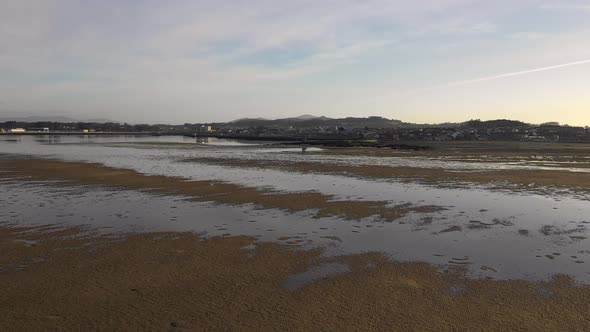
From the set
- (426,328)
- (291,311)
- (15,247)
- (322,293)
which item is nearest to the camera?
(426,328)

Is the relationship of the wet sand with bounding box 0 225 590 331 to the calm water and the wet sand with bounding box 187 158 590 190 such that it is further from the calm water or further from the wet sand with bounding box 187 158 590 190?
the wet sand with bounding box 187 158 590 190

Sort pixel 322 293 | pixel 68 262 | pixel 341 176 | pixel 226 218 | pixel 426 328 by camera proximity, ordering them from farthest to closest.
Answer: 1. pixel 341 176
2. pixel 226 218
3. pixel 68 262
4. pixel 322 293
5. pixel 426 328

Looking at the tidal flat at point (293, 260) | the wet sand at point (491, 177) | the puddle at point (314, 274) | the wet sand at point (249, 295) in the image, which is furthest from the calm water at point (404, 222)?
the wet sand at point (491, 177)

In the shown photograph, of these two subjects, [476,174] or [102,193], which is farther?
[476,174]

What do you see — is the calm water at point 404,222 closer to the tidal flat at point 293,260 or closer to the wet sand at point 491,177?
the tidal flat at point 293,260

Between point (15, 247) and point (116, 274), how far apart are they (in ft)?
13.9

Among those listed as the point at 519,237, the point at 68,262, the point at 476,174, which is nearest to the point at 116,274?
the point at 68,262

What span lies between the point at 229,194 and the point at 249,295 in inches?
519

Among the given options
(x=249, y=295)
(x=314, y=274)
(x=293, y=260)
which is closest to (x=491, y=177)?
(x=293, y=260)

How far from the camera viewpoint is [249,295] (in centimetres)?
817

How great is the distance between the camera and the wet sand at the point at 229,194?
672 inches

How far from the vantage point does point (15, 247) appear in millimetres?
11203

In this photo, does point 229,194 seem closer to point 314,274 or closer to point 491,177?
point 314,274

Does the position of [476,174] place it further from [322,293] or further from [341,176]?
[322,293]
